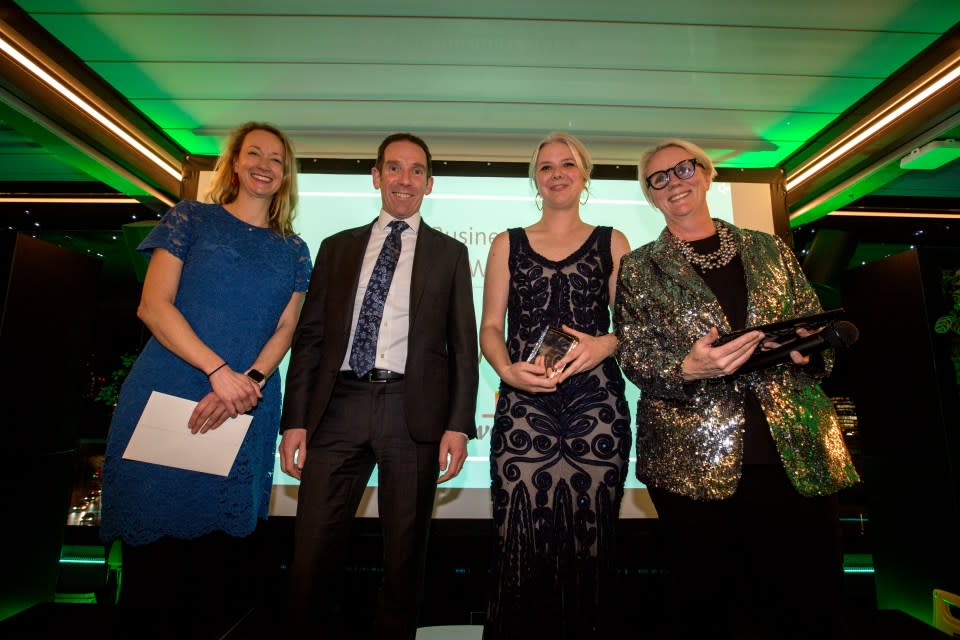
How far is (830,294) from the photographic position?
196 inches

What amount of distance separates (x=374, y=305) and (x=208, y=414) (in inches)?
22.9

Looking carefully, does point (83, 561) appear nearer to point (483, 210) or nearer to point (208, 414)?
point (208, 414)

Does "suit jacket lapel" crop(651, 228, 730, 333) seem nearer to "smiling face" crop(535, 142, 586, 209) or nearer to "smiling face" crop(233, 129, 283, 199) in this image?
"smiling face" crop(535, 142, 586, 209)

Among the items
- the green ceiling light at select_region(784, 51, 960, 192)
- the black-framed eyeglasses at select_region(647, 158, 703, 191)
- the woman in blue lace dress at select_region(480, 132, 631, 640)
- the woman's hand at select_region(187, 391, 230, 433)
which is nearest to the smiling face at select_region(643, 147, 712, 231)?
the black-framed eyeglasses at select_region(647, 158, 703, 191)

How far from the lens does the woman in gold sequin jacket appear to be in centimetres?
112

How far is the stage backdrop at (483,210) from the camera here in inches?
106

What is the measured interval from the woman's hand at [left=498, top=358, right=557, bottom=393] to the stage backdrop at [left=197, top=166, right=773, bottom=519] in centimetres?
125

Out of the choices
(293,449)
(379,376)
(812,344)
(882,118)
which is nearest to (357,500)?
(293,449)

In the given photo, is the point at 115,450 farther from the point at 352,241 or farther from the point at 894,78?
the point at 894,78

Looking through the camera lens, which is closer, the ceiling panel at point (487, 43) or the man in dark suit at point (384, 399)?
the man in dark suit at point (384, 399)

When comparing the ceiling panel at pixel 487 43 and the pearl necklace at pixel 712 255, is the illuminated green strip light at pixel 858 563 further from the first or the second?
the pearl necklace at pixel 712 255

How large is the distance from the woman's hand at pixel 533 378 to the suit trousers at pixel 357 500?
0.36 metres

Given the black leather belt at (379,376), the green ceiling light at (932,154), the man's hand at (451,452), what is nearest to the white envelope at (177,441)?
the black leather belt at (379,376)

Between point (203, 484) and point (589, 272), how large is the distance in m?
1.32
